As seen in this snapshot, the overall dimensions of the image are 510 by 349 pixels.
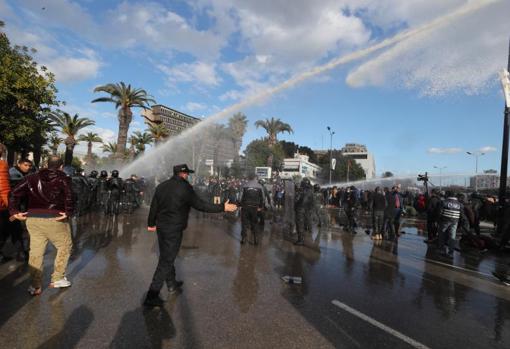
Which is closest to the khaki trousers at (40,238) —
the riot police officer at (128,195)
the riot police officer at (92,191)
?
the riot police officer at (92,191)

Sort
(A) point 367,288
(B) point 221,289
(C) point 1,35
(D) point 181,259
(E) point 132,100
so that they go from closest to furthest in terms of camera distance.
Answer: (B) point 221,289 < (A) point 367,288 < (D) point 181,259 < (C) point 1,35 < (E) point 132,100

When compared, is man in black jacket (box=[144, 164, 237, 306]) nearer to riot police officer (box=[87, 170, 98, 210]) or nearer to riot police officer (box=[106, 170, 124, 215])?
riot police officer (box=[106, 170, 124, 215])

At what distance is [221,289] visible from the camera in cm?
528

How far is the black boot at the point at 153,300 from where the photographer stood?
4.39 m

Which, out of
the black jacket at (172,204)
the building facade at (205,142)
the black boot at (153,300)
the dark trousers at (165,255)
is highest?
the building facade at (205,142)

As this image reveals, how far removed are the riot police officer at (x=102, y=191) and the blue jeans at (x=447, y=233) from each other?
1123 cm

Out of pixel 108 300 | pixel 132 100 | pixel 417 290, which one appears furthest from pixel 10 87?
pixel 417 290

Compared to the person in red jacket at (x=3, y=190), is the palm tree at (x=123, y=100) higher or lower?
higher

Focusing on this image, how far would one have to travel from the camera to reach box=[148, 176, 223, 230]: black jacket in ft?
15.2

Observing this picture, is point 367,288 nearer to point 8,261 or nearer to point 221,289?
point 221,289

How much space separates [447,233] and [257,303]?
22.2ft

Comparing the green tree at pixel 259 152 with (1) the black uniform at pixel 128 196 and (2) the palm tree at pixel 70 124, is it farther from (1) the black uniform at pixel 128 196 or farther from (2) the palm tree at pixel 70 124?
(1) the black uniform at pixel 128 196

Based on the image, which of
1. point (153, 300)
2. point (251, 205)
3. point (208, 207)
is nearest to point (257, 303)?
point (153, 300)

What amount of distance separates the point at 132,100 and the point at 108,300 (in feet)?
83.8
